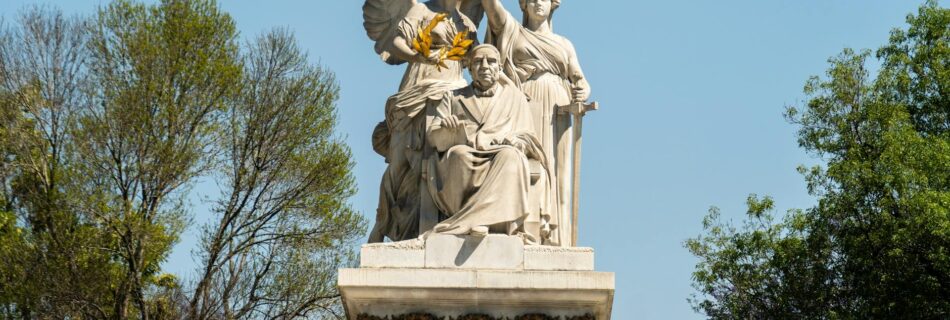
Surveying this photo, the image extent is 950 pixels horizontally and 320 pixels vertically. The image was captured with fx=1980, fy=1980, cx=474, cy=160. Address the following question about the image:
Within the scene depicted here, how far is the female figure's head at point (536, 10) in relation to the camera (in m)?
17.6

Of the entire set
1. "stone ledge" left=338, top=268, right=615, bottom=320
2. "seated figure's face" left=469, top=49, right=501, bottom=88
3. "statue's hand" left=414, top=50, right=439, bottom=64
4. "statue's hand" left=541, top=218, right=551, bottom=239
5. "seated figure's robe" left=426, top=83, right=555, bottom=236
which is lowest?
"stone ledge" left=338, top=268, right=615, bottom=320

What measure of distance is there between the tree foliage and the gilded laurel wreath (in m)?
13.0

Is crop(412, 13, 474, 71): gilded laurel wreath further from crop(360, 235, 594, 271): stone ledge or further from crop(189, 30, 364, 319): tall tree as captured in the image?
crop(189, 30, 364, 319): tall tree

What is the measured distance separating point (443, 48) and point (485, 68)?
0.85m

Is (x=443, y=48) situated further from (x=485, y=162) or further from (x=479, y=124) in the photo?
(x=485, y=162)

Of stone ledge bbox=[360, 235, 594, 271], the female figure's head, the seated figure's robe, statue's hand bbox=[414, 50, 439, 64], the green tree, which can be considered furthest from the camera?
the green tree

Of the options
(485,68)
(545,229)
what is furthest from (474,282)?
(485,68)

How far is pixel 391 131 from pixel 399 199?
59cm

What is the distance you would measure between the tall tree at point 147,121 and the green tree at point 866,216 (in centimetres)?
777

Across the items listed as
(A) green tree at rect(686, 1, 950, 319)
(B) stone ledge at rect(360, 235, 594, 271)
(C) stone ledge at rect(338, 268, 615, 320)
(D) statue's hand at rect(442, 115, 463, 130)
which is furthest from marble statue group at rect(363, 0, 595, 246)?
(A) green tree at rect(686, 1, 950, 319)

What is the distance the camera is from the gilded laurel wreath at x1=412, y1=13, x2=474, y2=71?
1664 cm

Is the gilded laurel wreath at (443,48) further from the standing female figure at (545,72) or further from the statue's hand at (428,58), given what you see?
the standing female figure at (545,72)

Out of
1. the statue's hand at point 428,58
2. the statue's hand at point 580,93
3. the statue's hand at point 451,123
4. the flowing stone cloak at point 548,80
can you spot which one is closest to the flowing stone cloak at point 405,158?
the statue's hand at point 428,58

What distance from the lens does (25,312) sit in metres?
29.6
